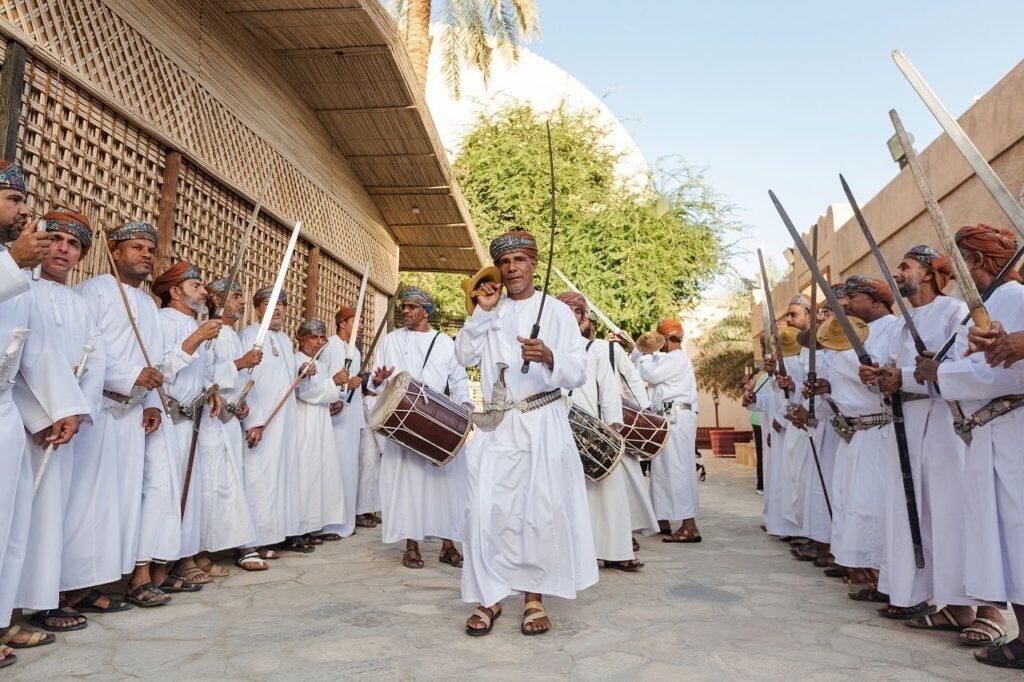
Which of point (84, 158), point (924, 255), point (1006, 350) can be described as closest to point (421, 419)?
point (84, 158)

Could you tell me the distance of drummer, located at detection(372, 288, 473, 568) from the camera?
582 cm

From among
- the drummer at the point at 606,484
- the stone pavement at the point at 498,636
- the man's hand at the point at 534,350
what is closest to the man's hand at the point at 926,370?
the stone pavement at the point at 498,636

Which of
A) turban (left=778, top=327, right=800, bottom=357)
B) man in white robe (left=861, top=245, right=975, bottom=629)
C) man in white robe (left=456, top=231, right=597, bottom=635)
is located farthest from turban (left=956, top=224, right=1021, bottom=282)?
turban (left=778, top=327, right=800, bottom=357)

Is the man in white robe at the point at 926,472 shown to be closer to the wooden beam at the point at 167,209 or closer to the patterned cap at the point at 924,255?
the patterned cap at the point at 924,255

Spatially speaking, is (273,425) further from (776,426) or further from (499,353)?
(776,426)

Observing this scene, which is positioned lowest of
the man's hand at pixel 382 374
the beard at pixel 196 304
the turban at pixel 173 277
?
the man's hand at pixel 382 374

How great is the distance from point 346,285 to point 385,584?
19.2ft

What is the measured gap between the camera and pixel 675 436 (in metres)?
7.02

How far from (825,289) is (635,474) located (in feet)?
8.40

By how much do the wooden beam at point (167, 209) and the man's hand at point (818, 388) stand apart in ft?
15.4

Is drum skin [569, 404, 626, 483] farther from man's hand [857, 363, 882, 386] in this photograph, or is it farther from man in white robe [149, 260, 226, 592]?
man in white robe [149, 260, 226, 592]

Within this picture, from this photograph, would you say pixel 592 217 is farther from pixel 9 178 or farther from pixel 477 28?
pixel 9 178

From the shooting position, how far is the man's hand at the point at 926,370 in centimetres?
351

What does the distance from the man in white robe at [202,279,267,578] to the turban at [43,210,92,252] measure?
3.59ft
